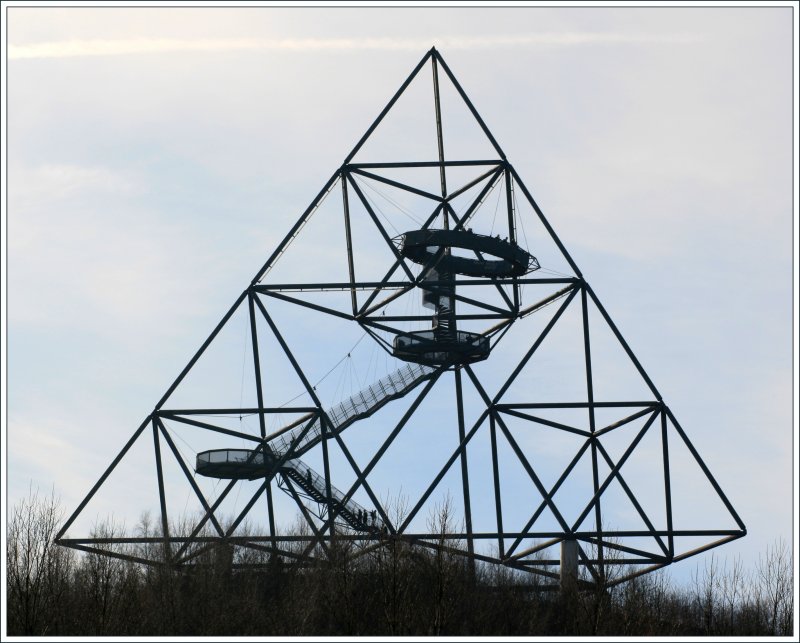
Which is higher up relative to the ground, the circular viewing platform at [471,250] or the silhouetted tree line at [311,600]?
the circular viewing platform at [471,250]

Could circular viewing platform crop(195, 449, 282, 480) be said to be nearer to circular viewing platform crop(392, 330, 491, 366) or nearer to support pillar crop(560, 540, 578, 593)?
circular viewing platform crop(392, 330, 491, 366)

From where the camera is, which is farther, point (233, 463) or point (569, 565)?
point (569, 565)

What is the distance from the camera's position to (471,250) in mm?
42688

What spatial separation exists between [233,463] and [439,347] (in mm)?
6787

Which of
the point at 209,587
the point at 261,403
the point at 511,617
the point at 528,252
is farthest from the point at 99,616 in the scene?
the point at 528,252

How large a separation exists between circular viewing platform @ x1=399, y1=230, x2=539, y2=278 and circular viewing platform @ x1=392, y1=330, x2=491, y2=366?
1.95m

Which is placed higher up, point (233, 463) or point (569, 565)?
point (233, 463)

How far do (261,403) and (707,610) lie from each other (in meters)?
16.1

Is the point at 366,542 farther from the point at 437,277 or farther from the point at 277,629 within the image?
the point at 437,277

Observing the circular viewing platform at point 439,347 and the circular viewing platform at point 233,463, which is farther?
the circular viewing platform at point 439,347

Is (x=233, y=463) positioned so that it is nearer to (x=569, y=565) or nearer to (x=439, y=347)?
(x=439, y=347)

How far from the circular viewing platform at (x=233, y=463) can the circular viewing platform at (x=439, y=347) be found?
199 inches

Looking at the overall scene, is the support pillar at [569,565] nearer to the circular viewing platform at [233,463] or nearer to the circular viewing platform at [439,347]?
the circular viewing platform at [439,347]

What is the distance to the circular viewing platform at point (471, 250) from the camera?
1670 inches
